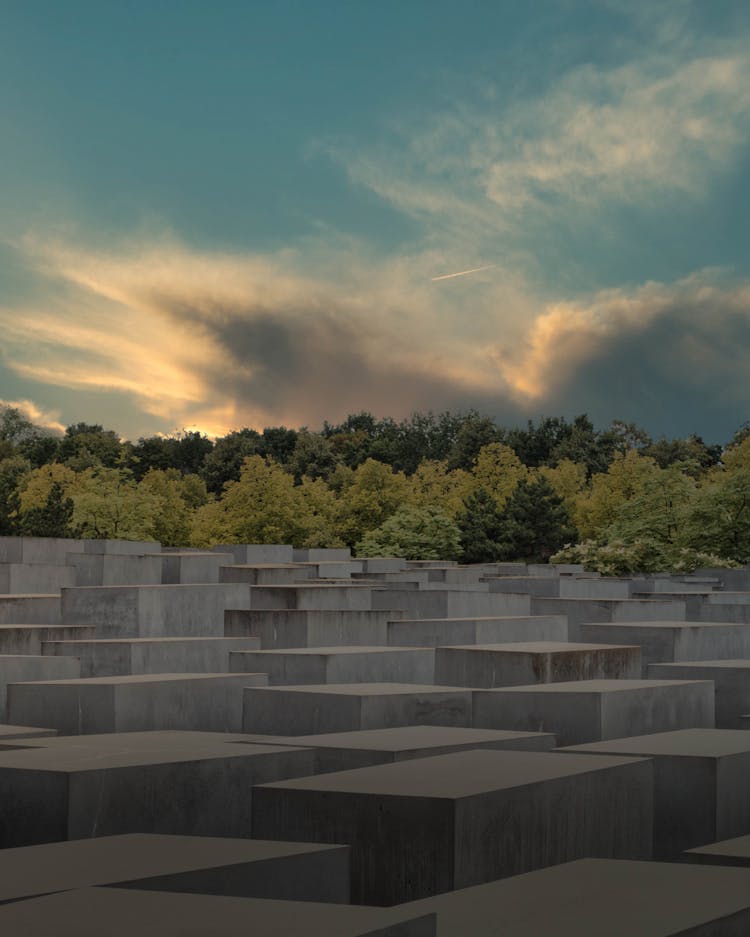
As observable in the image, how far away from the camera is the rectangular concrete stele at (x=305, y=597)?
18000 mm

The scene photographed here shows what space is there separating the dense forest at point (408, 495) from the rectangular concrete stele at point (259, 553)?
13.8 metres

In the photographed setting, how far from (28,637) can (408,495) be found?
50052 mm

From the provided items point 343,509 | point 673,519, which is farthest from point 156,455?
point 673,519

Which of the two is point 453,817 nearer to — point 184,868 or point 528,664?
point 184,868

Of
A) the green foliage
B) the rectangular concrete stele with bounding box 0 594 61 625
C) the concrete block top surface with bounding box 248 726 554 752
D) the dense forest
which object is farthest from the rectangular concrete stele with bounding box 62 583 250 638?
the green foliage

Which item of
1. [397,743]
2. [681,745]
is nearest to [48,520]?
[397,743]

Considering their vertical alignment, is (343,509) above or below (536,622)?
above

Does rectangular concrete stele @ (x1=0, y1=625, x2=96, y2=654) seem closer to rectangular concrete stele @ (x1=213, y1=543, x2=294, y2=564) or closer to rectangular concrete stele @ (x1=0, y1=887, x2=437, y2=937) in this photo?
rectangular concrete stele @ (x1=0, y1=887, x2=437, y2=937)

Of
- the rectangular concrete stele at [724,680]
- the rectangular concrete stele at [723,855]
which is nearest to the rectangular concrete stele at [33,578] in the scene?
the rectangular concrete stele at [724,680]

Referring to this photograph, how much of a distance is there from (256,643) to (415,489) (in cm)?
5524

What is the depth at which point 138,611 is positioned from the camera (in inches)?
637

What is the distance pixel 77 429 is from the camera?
321 ft

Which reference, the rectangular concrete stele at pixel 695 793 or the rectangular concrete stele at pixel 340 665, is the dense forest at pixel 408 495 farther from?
the rectangular concrete stele at pixel 695 793

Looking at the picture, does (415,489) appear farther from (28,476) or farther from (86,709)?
(86,709)
